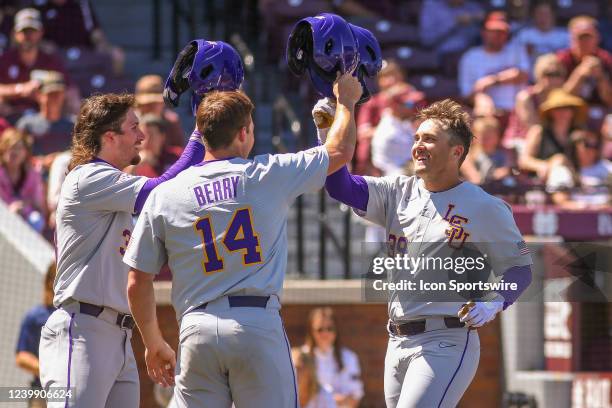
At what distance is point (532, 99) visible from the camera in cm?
1115

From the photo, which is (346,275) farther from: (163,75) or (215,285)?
(215,285)

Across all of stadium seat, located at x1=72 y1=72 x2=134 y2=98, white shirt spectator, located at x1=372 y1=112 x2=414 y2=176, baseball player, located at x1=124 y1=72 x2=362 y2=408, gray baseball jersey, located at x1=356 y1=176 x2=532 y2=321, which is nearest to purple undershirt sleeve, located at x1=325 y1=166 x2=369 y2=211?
gray baseball jersey, located at x1=356 y1=176 x2=532 y2=321

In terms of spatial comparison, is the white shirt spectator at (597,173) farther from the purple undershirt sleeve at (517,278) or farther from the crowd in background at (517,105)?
the purple undershirt sleeve at (517,278)

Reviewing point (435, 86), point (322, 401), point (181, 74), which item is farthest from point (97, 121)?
point (435, 86)

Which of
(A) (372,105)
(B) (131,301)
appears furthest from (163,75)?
(B) (131,301)

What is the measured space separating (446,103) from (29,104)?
6532mm

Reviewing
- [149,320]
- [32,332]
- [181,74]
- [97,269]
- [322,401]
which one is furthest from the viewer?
[322,401]

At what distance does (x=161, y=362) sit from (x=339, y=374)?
4.06m

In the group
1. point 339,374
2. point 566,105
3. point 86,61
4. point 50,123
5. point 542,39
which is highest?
point 542,39

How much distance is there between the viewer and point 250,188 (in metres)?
4.86

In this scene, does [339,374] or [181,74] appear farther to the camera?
[339,374]

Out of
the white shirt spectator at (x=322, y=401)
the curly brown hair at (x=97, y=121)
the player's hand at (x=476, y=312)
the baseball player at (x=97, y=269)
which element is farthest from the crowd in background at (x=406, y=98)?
the player's hand at (x=476, y=312)

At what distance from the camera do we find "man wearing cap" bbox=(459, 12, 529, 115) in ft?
38.2

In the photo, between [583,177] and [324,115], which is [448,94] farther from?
[324,115]
